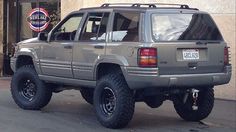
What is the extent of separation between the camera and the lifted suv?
8070 mm

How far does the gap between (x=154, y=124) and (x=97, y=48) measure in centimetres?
160

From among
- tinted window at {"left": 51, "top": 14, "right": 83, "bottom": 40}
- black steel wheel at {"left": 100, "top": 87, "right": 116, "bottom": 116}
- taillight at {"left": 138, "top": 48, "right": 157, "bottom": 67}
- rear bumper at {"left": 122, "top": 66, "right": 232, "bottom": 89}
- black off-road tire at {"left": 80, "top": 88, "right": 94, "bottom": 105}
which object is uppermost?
tinted window at {"left": 51, "top": 14, "right": 83, "bottom": 40}

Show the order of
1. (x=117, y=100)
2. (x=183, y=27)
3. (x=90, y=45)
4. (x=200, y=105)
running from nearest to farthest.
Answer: (x=117, y=100)
(x=183, y=27)
(x=90, y=45)
(x=200, y=105)

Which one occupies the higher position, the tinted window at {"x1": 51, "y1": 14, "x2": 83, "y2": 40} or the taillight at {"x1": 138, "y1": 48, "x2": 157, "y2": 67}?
the tinted window at {"x1": 51, "y1": 14, "x2": 83, "y2": 40}

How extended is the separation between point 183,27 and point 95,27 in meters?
1.48

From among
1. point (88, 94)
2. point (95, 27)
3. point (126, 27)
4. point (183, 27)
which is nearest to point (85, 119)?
point (88, 94)

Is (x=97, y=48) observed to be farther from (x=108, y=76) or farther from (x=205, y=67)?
(x=205, y=67)

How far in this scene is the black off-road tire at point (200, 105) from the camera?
923 cm

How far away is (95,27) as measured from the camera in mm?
8984

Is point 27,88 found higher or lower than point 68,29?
lower

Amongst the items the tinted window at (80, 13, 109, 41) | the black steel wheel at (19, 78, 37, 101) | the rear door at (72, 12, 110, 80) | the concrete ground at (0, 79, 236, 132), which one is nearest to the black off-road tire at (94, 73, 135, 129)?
the concrete ground at (0, 79, 236, 132)

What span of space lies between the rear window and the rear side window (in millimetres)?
289

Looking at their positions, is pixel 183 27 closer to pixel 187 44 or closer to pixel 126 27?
pixel 187 44

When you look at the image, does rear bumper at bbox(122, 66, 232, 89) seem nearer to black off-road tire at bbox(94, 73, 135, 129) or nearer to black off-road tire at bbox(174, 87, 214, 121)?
black off-road tire at bbox(94, 73, 135, 129)
